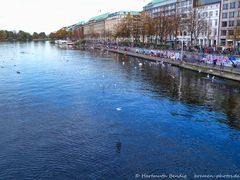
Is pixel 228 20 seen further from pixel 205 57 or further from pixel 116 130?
pixel 116 130

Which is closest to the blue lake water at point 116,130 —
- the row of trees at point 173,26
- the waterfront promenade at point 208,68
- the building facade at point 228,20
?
the waterfront promenade at point 208,68

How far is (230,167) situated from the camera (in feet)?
83.5

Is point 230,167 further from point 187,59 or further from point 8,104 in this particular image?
point 187,59

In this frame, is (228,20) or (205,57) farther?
(228,20)

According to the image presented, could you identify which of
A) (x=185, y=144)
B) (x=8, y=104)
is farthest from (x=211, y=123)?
(x=8, y=104)

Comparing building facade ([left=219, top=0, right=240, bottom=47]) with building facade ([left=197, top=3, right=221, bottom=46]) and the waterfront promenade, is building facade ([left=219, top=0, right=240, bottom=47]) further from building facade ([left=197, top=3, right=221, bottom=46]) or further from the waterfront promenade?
the waterfront promenade

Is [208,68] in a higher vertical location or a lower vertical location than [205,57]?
lower

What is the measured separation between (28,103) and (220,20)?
10668 centimetres

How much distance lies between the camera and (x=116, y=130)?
3306 centimetres

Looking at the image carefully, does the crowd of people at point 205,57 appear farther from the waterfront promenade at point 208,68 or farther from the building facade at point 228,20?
the building facade at point 228,20

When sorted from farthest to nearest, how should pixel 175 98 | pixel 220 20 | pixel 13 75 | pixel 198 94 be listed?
pixel 220 20 → pixel 13 75 → pixel 198 94 → pixel 175 98

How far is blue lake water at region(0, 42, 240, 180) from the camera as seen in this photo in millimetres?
25266

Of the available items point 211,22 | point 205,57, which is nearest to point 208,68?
point 205,57

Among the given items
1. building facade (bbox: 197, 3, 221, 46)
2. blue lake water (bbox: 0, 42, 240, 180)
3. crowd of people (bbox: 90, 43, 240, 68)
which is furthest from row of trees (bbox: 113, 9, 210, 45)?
blue lake water (bbox: 0, 42, 240, 180)
